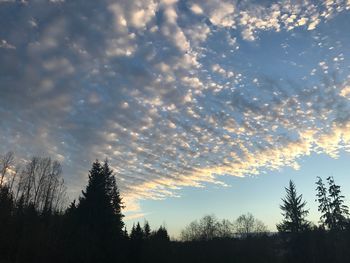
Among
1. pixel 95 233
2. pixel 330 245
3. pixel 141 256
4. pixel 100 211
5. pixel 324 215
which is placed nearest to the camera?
pixel 95 233

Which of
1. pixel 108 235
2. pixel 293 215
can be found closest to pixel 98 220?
pixel 108 235

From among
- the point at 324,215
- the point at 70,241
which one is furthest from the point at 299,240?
the point at 70,241

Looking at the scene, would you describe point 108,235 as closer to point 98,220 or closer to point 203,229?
point 98,220

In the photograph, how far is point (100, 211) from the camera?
43.2m

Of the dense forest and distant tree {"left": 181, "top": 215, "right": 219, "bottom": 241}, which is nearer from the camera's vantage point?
the dense forest

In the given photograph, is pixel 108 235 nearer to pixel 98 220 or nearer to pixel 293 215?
pixel 98 220

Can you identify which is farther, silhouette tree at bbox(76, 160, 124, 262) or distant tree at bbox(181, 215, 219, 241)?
distant tree at bbox(181, 215, 219, 241)

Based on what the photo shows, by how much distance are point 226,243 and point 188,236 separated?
152 ft

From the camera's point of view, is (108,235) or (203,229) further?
(203,229)

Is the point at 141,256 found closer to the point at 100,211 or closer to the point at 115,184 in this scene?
the point at 100,211

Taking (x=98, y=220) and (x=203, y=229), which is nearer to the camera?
(x=98, y=220)

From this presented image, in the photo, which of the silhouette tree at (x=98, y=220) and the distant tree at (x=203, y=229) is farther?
the distant tree at (x=203, y=229)

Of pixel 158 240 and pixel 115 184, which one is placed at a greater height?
pixel 115 184

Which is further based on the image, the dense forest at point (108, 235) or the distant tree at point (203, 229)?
the distant tree at point (203, 229)
